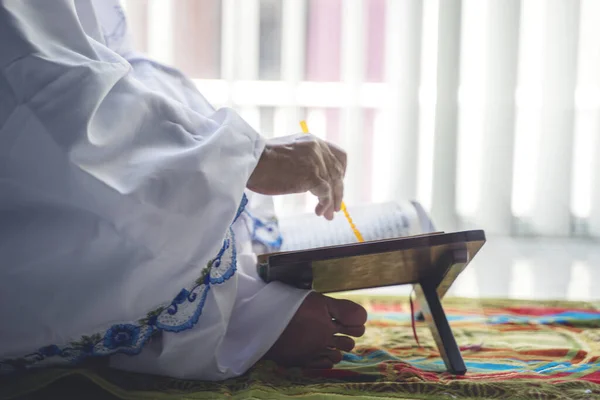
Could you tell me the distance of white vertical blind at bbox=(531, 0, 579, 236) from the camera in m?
2.12

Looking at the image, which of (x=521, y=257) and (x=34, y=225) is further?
(x=521, y=257)

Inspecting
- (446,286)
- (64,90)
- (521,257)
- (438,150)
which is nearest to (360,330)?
(446,286)

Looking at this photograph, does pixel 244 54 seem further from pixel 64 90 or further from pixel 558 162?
pixel 64 90

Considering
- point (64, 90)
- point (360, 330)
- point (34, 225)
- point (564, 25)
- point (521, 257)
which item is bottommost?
point (521, 257)

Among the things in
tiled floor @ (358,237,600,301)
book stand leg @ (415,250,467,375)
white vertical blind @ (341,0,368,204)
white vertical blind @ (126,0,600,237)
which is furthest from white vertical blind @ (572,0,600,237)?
book stand leg @ (415,250,467,375)

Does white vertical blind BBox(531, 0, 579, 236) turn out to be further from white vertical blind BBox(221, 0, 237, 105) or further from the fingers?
the fingers

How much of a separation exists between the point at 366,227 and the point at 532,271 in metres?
0.92

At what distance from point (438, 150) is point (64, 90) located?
168 cm

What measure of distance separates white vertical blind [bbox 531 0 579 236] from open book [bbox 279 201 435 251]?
4.37 feet

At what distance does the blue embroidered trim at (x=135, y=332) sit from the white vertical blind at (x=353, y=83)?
1.50 metres

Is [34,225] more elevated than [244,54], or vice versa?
[244,54]

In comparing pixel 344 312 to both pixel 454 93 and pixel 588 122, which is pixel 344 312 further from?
pixel 588 122

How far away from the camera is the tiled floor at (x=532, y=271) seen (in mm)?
1498

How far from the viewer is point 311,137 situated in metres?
0.80
